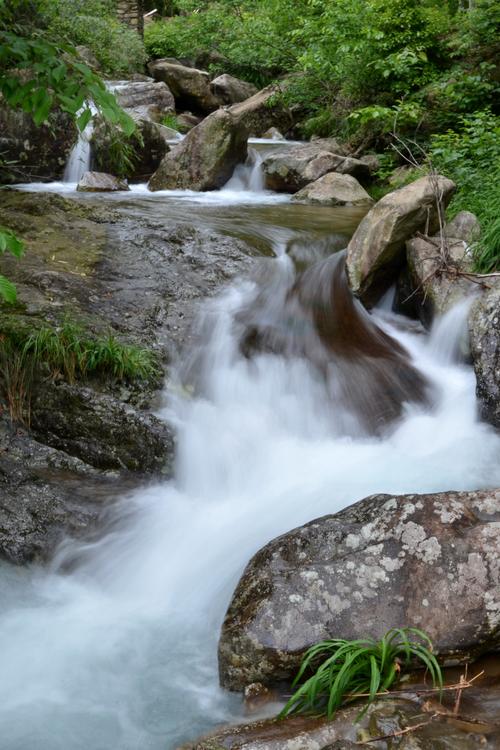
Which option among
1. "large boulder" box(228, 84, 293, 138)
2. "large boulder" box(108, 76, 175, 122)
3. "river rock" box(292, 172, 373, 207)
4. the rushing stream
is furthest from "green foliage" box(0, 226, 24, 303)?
"large boulder" box(108, 76, 175, 122)

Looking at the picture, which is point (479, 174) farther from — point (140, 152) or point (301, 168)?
point (140, 152)

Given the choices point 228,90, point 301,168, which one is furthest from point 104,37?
point 301,168

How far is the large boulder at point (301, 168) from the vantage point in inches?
420

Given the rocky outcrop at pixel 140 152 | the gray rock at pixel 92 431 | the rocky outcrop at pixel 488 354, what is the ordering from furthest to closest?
the rocky outcrop at pixel 140 152, the rocky outcrop at pixel 488 354, the gray rock at pixel 92 431

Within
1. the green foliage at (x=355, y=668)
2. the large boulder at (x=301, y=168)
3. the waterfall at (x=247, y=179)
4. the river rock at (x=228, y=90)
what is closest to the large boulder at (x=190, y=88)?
the river rock at (x=228, y=90)

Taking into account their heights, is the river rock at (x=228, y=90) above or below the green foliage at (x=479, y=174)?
above

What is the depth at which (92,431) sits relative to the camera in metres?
4.20

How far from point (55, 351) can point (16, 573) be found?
4.64 feet

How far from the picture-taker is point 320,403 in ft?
16.1

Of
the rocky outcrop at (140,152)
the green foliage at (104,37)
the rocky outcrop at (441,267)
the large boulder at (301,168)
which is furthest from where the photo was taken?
the green foliage at (104,37)

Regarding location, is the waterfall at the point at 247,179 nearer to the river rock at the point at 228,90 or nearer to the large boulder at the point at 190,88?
the large boulder at the point at 190,88

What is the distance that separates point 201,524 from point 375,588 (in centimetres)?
145

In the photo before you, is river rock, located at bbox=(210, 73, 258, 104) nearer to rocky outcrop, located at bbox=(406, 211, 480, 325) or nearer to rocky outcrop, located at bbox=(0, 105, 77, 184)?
rocky outcrop, located at bbox=(0, 105, 77, 184)

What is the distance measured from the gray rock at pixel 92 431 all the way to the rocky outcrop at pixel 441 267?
9.56 feet
